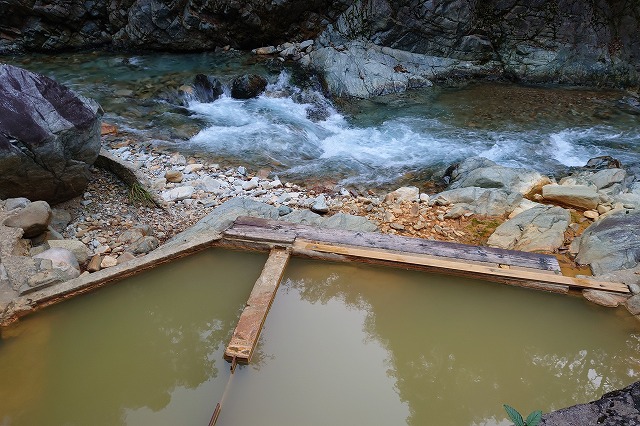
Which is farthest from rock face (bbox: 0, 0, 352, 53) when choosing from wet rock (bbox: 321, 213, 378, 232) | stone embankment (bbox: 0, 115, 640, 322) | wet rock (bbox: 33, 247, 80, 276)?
wet rock (bbox: 33, 247, 80, 276)

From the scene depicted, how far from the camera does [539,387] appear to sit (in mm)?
3014

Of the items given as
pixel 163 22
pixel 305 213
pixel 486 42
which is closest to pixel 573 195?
pixel 305 213

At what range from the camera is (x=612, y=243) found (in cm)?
438

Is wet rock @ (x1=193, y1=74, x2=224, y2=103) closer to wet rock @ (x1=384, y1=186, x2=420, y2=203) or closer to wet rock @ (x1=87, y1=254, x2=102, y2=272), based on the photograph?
wet rock @ (x1=384, y1=186, x2=420, y2=203)

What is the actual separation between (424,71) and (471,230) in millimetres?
7163

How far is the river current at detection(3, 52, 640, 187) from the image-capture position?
7.68 metres

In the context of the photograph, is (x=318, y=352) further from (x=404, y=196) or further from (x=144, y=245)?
(x=404, y=196)

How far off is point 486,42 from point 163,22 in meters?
8.63

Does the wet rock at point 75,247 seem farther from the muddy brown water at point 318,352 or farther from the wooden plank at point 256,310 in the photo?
the wooden plank at point 256,310

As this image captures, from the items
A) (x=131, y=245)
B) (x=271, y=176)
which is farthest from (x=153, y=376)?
(x=271, y=176)

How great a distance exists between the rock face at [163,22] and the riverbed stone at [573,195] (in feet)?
28.1

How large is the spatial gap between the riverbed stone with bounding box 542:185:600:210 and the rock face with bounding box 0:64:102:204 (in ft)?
18.2

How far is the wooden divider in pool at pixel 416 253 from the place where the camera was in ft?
12.1

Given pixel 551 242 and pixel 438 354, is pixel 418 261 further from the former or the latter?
pixel 551 242
